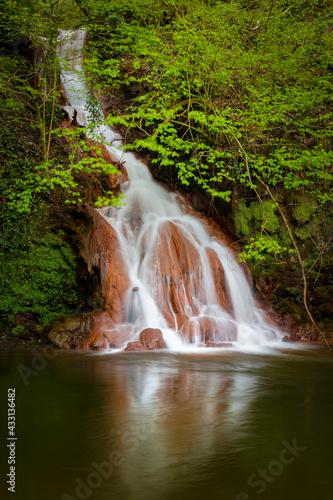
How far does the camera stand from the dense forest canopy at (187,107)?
32.8ft

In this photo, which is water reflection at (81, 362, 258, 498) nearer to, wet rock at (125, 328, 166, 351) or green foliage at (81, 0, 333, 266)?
wet rock at (125, 328, 166, 351)

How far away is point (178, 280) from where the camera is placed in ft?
35.8

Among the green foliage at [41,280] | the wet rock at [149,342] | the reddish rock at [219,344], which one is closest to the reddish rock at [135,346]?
the wet rock at [149,342]

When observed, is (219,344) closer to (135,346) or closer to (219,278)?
(135,346)

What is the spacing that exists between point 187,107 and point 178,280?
5.28m

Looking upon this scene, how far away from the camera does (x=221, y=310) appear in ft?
36.8

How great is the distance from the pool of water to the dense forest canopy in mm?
3301

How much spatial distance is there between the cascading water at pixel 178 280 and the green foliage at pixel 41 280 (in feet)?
4.76

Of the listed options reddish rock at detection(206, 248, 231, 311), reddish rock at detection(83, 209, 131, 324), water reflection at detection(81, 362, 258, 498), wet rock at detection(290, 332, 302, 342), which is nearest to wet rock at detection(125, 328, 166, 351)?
reddish rock at detection(83, 209, 131, 324)

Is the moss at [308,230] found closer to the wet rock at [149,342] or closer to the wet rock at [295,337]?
the wet rock at [295,337]

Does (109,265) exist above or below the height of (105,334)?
above

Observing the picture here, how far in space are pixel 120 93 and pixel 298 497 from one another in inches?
687

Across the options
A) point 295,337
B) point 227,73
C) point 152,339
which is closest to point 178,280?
point 152,339

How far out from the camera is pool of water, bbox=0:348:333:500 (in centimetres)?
302
